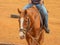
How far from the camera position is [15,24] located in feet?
43.3

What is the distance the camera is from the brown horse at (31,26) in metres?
6.78

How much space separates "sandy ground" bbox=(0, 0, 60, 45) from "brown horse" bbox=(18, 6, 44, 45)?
2.97 m

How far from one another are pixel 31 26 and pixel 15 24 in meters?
5.98

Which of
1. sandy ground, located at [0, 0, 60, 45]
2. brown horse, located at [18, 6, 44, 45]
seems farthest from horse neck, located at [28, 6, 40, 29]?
sandy ground, located at [0, 0, 60, 45]

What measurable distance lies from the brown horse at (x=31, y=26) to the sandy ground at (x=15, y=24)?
297cm

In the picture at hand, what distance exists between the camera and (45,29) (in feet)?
26.1

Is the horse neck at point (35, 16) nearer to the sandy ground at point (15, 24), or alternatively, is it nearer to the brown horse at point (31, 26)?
the brown horse at point (31, 26)

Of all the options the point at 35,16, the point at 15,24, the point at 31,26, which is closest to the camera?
the point at 31,26

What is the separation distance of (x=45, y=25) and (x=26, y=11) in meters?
1.19

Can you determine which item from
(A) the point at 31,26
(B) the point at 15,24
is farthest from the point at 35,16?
(B) the point at 15,24

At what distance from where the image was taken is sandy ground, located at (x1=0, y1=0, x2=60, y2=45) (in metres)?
10.9

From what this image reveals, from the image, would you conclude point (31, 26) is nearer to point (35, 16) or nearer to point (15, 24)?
point (35, 16)

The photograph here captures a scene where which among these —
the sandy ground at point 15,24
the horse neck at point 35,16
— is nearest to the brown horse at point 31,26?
the horse neck at point 35,16

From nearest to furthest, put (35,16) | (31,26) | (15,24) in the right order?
(31,26) → (35,16) → (15,24)
